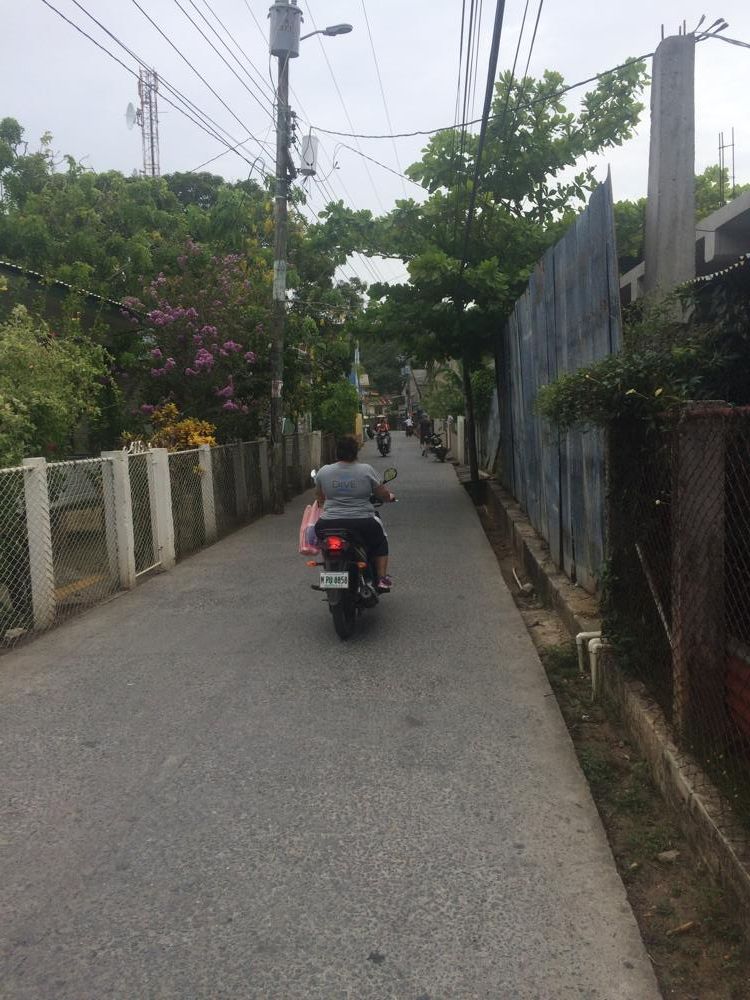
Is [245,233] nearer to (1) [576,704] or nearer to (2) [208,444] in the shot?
(2) [208,444]

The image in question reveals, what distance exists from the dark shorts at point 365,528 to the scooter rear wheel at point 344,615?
0.64 meters

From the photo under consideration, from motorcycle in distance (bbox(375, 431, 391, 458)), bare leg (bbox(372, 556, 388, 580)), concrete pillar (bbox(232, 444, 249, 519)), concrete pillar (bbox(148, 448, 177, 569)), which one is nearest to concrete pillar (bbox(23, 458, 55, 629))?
concrete pillar (bbox(148, 448, 177, 569))

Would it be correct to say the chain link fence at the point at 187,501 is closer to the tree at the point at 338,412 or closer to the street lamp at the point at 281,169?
the street lamp at the point at 281,169

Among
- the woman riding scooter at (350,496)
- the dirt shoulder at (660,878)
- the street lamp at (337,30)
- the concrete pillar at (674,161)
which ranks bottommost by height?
the dirt shoulder at (660,878)

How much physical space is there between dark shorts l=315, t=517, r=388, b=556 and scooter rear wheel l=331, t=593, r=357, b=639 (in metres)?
0.64

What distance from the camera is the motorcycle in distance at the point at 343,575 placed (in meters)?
6.89

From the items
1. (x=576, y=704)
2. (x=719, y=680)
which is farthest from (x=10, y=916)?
(x=576, y=704)

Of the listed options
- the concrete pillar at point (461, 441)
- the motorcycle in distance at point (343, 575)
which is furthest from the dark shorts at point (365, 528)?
the concrete pillar at point (461, 441)

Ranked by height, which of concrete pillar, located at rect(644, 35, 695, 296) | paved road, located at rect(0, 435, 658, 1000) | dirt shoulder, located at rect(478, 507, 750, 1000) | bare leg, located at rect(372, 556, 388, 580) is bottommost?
dirt shoulder, located at rect(478, 507, 750, 1000)

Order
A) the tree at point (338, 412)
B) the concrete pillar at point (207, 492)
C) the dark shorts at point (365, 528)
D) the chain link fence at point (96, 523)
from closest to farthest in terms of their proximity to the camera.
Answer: the chain link fence at point (96, 523)
the dark shorts at point (365, 528)
the concrete pillar at point (207, 492)
the tree at point (338, 412)

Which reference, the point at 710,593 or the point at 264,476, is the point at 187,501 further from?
the point at 710,593

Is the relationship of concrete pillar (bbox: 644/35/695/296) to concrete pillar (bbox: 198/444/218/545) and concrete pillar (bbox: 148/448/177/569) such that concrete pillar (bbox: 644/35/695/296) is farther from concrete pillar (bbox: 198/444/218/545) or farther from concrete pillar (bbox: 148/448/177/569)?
concrete pillar (bbox: 198/444/218/545)

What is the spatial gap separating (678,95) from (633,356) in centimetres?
339

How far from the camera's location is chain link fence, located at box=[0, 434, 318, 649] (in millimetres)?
7262
